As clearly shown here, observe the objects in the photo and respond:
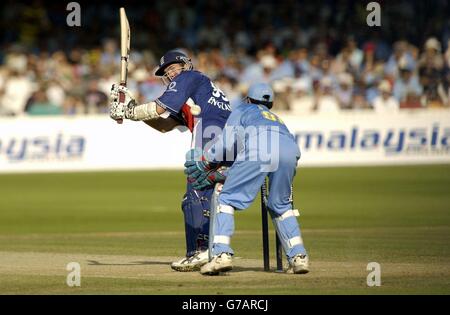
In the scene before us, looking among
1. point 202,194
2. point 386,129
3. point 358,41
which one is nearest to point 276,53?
point 358,41

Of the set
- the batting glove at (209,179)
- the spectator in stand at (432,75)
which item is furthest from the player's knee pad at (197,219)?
the spectator in stand at (432,75)

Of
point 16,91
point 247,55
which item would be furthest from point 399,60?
point 16,91

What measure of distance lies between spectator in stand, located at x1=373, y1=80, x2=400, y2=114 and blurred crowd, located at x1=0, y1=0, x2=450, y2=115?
0.08 feet

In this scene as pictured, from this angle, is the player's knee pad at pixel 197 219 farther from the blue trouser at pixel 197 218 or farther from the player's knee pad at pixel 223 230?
the player's knee pad at pixel 223 230

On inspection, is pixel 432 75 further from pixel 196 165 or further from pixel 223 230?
pixel 223 230

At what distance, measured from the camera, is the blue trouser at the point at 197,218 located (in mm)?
10438

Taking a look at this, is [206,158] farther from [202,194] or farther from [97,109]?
[97,109]

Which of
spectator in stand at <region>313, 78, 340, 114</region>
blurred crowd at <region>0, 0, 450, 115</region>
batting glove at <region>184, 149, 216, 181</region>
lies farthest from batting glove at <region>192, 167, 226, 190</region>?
spectator in stand at <region>313, 78, 340, 114</region>

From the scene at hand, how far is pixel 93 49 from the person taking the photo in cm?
2634

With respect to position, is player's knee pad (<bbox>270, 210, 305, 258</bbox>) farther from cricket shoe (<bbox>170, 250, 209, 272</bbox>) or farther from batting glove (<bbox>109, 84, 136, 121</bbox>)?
batting glove (<bbox>109, 84, 136, 121</bbox>)

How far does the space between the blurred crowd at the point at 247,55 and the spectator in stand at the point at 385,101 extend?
26 millimetres

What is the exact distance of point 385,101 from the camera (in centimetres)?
2397

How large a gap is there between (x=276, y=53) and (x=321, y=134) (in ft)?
11.2

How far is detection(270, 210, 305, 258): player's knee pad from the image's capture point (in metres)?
9.73
